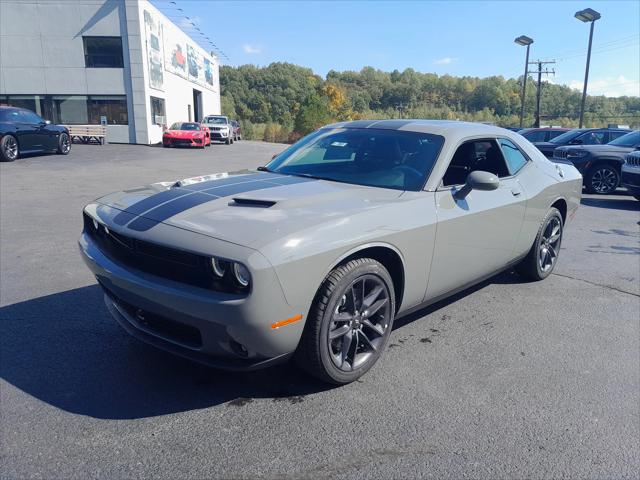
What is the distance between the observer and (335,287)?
275 centimetres

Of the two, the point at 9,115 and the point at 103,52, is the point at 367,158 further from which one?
the point at 103,52

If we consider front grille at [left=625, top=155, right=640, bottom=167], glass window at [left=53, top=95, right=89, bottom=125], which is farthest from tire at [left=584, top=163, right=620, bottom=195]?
glass window at [left=53, top=95, right=89, bottom=125]

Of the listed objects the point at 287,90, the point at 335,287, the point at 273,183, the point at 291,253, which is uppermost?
the point at 287,90

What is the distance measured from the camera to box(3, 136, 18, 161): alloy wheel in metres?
15.7

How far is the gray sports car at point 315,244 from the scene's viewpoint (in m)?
2.51

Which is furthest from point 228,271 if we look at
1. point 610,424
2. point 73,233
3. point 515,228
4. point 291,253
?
point 73,233

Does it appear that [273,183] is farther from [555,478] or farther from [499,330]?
[555,478]

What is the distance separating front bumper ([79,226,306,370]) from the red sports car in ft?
80.1

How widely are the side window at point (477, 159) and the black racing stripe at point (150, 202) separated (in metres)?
2.11

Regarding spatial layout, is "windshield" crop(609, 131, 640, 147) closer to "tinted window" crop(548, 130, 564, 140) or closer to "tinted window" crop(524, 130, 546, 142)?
"tinted window" crop(548, 130, 564, 140)

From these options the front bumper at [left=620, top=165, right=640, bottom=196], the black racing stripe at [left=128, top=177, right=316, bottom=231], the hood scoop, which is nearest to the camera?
the black racing stripe at [left=128, top=177, right=316, bottom=231]

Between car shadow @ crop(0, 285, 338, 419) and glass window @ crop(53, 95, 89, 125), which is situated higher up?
glass window @ crop(53, 95, 89, 125)

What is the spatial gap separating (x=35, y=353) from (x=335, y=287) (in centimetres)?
213

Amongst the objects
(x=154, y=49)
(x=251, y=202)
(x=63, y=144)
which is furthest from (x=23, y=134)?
(x=251, y=202)
